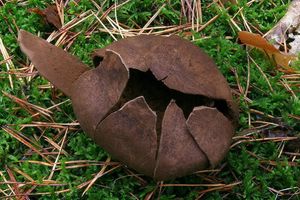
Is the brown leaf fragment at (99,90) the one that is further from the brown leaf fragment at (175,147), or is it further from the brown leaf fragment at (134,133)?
the brown leaf fragment at (175,147)

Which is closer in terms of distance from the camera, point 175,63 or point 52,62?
point 175,63

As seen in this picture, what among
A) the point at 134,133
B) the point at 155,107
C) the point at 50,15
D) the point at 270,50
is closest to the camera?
the point at 134,133

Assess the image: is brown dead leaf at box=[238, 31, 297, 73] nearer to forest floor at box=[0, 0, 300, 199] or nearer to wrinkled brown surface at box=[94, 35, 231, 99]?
forest floor at box=[0, 0, 300, 199]

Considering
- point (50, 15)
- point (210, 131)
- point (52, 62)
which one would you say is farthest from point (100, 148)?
point (50, 15)

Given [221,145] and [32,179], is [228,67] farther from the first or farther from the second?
[32,179]

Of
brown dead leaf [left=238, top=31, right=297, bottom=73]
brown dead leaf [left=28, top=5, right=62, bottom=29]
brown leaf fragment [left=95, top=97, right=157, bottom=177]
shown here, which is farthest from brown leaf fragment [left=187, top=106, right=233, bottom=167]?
brown dead leaf [left=28, top=5, right=62, bottom=29]

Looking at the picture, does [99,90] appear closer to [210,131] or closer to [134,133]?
[134,133]
